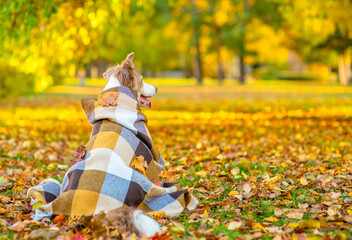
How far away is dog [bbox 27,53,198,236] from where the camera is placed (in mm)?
3143

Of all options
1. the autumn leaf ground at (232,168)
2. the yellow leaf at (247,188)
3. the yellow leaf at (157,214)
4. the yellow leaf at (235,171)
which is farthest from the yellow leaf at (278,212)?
the yellow leaf at (235,171)

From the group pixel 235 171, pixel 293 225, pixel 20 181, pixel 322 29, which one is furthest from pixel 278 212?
pixel 322 29

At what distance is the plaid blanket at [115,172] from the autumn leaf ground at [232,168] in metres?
0.16

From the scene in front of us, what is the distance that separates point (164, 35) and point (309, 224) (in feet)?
101

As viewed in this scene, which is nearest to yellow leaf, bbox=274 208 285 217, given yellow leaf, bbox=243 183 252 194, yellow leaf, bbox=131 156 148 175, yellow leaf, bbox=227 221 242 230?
yellow leaf, bbox=227 221 242 230

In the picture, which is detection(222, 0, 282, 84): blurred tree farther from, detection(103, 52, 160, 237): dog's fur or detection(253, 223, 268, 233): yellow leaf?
detection(253, 223, 268, 233): yellow leaf

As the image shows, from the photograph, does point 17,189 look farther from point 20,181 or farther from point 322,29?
point 322,29

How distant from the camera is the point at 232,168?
17.1 ft

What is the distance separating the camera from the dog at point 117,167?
314 cm

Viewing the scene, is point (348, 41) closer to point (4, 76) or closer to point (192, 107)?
point (192, 107)

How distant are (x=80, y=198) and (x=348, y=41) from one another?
1047 inches

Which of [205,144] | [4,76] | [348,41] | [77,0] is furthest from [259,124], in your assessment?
[348,41]

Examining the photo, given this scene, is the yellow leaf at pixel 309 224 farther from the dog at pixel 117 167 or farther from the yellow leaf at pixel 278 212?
the dog at pixel 117 167

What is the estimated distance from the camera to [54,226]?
3.11m
